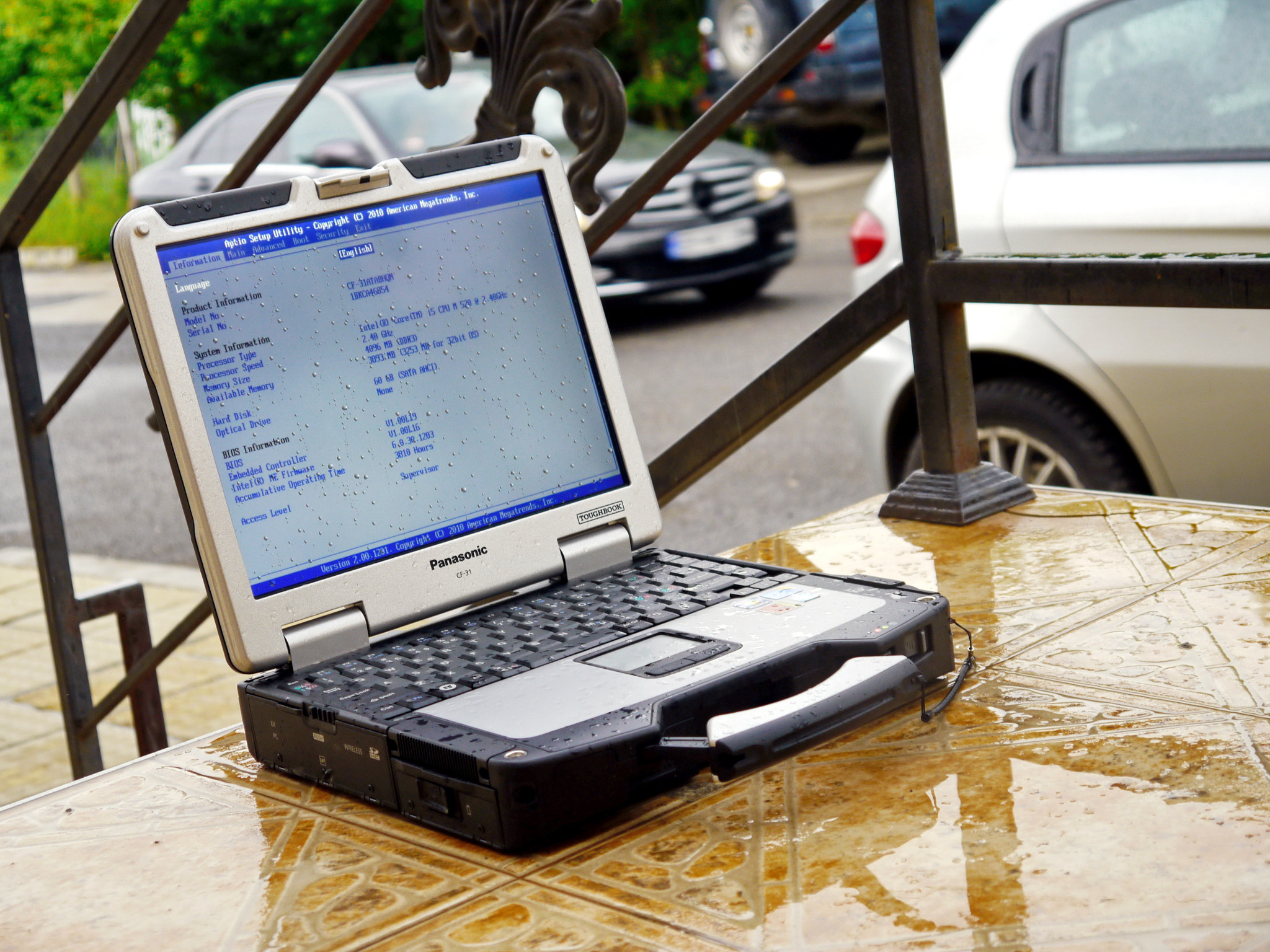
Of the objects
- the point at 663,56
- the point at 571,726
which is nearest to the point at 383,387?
the point at 571,726

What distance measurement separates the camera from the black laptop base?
0.98 metres

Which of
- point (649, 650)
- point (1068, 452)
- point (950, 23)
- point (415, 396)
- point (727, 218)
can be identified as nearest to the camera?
point (649, 650)

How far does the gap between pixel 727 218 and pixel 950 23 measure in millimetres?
5010

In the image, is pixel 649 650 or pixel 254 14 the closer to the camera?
pixel 649 650

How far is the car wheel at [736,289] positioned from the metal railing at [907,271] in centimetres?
730

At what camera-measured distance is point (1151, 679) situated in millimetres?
1176

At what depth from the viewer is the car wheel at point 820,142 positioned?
587 inches

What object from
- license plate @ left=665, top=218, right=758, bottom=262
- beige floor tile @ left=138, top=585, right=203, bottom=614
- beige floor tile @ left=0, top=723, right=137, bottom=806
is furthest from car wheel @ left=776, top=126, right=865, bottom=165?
beige floor tile @ left=0, top=723, right=137, bottom=806

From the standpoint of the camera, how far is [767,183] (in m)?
8.99

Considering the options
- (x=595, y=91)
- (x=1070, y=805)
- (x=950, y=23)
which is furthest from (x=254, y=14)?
(x=1070, y=805)

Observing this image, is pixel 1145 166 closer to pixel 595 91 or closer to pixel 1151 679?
pixel 595 91

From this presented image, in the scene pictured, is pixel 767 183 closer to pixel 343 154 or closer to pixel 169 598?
pixel 343 154

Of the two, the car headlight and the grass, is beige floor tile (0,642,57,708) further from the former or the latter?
the grass

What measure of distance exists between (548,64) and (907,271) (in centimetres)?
50
